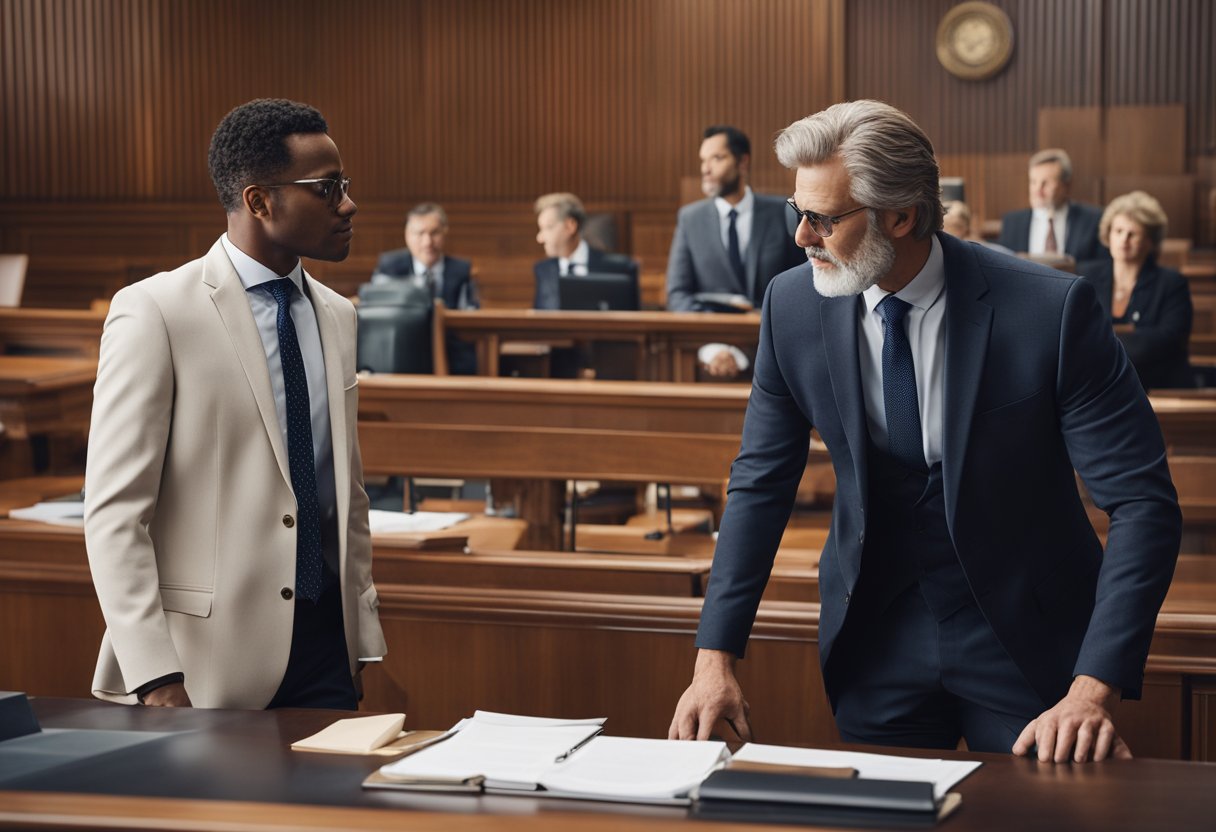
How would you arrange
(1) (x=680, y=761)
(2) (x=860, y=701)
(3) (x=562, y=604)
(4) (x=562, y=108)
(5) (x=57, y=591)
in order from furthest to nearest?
(4) (x=562, y=108) < (5) (x=57, y=591) < (3) (x=562, y=604) < (2) (x=860, y=701) < (1) (x=680, y=761)

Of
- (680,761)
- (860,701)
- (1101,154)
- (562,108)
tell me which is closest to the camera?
(680,761)

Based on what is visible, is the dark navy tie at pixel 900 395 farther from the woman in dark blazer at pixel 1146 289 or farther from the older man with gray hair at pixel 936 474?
the woman in dark blazer at pixel 1146 289

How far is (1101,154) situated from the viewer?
10.6 metres

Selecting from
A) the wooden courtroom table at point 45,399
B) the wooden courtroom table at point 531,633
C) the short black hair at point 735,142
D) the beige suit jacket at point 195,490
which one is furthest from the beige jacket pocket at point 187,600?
→ the short black hair at point 735,142

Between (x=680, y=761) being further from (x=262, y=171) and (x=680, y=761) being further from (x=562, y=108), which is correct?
(x=562, y=108)

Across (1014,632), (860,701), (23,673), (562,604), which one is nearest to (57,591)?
(23,673)

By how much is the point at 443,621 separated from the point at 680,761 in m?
1.31

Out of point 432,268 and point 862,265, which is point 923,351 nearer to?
point 862,265

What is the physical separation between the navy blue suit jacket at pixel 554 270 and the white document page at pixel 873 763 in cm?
513

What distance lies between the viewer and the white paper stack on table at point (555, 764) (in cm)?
133

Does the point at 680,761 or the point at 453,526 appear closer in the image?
the point at 680,761

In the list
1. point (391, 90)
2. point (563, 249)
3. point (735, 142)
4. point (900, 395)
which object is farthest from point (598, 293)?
point (391, 90)

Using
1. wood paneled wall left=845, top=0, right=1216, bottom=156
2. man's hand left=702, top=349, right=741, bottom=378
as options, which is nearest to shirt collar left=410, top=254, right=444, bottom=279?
man's hand left=702, top=349, right=741, bottom=378

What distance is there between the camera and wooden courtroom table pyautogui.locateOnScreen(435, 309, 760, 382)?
18.4 feet
